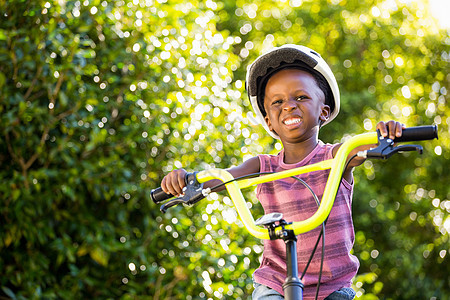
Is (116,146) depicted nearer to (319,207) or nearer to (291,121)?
(291,121)

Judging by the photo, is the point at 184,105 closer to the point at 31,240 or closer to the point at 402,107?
the point at 31,240

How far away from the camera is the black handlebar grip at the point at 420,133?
1842 millimetres

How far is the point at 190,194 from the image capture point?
Result: 2178 millimetres

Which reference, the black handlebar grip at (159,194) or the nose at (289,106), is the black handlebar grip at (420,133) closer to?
the nose at (289,106)

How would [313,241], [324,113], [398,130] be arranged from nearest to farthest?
[398,130] → [313,241] → [324,113]

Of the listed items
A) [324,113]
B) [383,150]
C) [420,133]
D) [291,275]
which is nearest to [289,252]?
[291,275]

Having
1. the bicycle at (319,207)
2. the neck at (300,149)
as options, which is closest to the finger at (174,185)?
the bicycle at (319,207)

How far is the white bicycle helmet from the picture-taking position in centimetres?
249

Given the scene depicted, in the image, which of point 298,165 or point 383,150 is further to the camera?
point 298,165

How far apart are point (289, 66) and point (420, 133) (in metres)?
0.83

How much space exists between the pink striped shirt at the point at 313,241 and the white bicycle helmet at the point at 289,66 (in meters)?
0.26

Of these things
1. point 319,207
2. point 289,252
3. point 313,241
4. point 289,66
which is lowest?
point 313,241

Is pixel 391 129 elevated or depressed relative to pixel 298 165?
elevated

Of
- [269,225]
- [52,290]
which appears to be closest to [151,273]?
[52,290]
